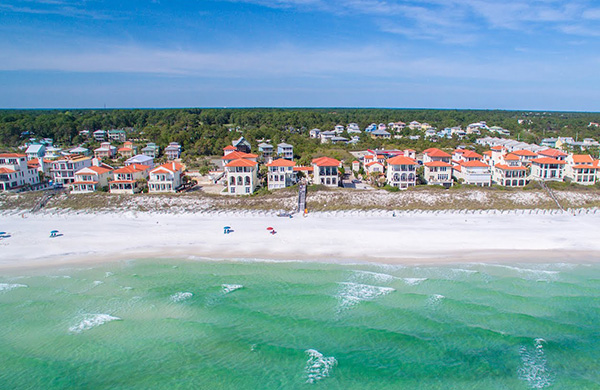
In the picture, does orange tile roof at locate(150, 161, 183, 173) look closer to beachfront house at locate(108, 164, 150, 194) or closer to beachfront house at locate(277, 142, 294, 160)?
beachfront house at locate(108, 164, 150, 194)

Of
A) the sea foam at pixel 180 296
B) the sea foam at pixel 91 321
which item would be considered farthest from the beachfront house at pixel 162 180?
the sea foam at pixel 91 321

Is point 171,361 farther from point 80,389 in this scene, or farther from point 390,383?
point 390,383

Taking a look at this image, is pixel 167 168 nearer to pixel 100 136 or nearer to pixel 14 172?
pixel 14 172

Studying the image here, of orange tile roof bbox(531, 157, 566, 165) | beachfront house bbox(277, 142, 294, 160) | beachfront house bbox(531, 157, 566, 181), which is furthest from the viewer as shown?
beachfront house bbox(277, 142, 294, 160)

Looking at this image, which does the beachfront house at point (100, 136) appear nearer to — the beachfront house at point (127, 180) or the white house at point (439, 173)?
the beachfront house at point (127, 180)

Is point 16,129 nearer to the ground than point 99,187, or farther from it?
farther from it

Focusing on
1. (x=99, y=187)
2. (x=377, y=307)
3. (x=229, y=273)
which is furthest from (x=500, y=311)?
(x=99, y=187)

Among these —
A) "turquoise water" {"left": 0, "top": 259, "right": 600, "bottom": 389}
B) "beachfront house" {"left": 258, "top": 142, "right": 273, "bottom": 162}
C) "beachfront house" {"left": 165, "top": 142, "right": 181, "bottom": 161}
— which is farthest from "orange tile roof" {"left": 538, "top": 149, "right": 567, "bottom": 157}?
"beachfront house" {"left": 165, "top": 142, "right": 181, "bottom": 161}

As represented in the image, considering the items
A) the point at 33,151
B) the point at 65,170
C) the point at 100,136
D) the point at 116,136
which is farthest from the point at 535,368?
the point at 100,136
